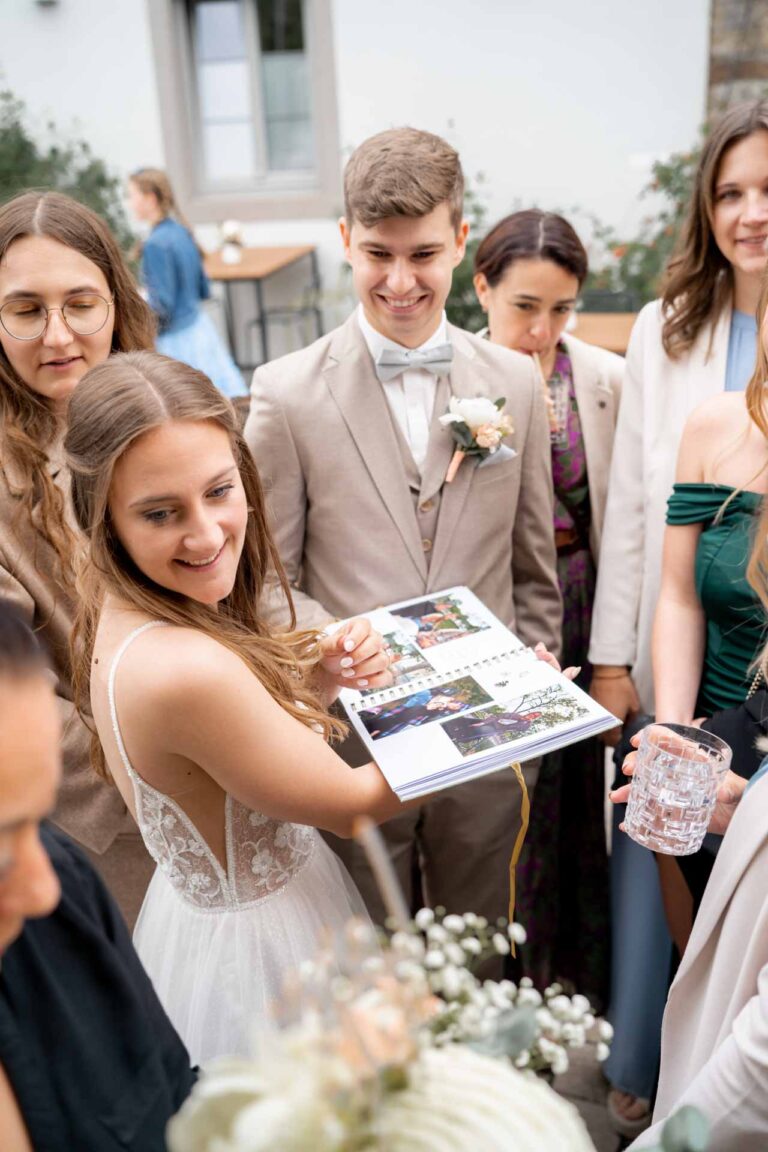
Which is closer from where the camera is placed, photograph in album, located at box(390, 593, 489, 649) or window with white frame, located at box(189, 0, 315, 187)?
photograph in album, located at box(390, 593, 489, 649)

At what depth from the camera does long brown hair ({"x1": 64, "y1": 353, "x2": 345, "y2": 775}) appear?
4.23ft

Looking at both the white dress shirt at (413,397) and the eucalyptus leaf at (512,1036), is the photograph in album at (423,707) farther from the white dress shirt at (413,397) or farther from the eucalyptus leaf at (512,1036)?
the eucalyptus leaf at (512,1036)

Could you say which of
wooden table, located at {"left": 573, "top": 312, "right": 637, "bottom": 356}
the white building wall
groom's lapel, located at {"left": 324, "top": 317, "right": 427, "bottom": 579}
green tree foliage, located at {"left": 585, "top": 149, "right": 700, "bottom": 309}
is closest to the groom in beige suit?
groom's lapel, located at {"left": 324, "top": 317, "right": 427, "bottom": 579}

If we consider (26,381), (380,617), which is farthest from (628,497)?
(26,381)

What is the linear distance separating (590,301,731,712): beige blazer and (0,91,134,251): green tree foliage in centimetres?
609

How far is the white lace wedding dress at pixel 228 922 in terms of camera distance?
1414 millimetres

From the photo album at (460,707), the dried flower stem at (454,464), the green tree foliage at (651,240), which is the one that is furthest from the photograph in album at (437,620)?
the green tree foliage at (651,240)

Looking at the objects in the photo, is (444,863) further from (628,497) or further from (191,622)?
(191,622)

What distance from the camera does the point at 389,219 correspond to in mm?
1872

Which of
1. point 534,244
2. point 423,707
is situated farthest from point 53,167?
point 423,707

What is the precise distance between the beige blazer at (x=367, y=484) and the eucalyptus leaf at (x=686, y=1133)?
1307mm

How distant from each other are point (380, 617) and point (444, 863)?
0.70 meters

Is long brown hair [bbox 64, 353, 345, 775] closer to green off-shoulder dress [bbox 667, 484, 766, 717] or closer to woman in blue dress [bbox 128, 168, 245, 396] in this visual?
green off-shoulder dress [bbox 667, 484, 766, 717]


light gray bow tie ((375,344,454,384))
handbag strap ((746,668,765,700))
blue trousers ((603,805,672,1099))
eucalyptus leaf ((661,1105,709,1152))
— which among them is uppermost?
light gray bow tie ((375,344,454,384))
